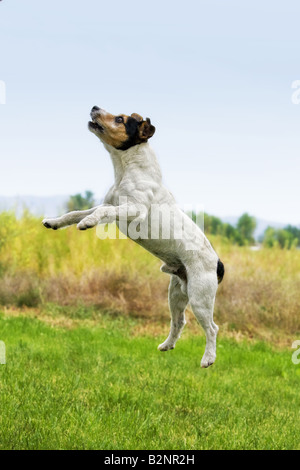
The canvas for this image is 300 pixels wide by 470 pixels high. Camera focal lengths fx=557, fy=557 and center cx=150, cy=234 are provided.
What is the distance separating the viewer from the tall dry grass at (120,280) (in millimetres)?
12102

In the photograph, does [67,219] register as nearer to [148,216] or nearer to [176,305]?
[148,216]

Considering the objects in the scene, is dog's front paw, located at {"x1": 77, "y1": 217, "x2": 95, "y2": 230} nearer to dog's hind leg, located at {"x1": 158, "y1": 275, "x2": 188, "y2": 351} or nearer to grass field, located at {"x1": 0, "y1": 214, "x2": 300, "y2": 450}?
dog's hind leg, located at {"x1": 158, "y1": 275, "x2": 188, "y2": 351}

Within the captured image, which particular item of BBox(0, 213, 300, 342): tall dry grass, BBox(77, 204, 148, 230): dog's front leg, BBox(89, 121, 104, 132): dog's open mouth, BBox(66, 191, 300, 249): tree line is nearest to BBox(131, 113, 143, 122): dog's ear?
BBox(89, 121, 104, 132): dog's open mouth

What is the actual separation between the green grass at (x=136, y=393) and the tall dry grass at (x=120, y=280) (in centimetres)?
128

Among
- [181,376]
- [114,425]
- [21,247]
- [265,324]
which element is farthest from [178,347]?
[21,247]

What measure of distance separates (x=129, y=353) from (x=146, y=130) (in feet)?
23.0

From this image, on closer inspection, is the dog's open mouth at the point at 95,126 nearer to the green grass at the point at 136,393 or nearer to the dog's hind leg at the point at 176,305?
the dog's hind leg at the point at 176,305

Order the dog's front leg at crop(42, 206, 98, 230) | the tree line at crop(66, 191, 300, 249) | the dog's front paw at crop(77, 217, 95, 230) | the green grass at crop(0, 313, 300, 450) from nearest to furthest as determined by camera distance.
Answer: the dog's front paw at crop(77, 217, 95, 230), the dog's front leg at crop(42, 206, 98, 230), the green grass at crop(0, 313, 300, 450), the tree line at crop(66, 191, 300, 249)

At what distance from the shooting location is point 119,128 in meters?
2.59

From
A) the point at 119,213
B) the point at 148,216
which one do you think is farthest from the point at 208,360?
the point at 119,213

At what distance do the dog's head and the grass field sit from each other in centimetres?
338

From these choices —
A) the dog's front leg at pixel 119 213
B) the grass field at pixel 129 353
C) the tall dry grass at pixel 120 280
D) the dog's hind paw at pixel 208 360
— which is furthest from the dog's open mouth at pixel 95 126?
the tall dry grass at pixel 120 280

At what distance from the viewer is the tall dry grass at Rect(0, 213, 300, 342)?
12.1m
